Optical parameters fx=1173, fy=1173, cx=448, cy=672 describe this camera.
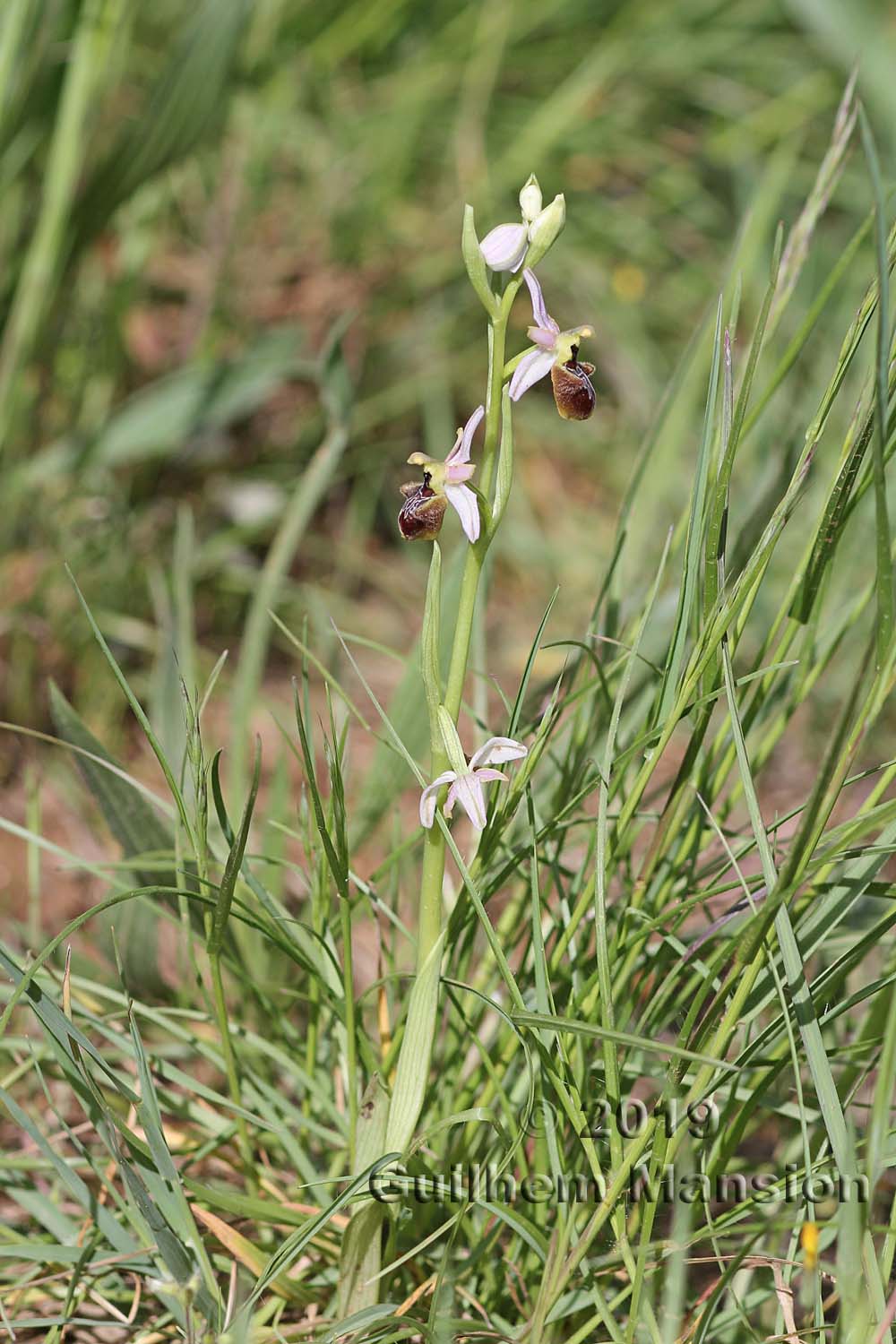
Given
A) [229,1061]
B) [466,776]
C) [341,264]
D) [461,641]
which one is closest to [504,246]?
[461,641]

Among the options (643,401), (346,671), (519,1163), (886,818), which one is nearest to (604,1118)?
(519,1163)

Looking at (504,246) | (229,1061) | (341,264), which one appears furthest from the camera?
(341,264)

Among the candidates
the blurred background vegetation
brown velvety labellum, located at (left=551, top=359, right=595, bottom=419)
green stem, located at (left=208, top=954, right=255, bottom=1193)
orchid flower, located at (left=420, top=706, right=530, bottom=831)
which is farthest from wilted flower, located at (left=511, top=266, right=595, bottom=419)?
the blurred background vegetation

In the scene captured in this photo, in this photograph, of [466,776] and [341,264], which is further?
[341,264]

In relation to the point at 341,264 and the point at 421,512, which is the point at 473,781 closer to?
the point at 421,512

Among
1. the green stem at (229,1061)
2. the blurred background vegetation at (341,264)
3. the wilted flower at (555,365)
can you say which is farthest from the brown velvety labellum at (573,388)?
the blurred background vegetation at (341,264)

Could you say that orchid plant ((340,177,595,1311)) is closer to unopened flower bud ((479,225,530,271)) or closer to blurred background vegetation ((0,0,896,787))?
unopened flower bud ((479,225,530,271))
